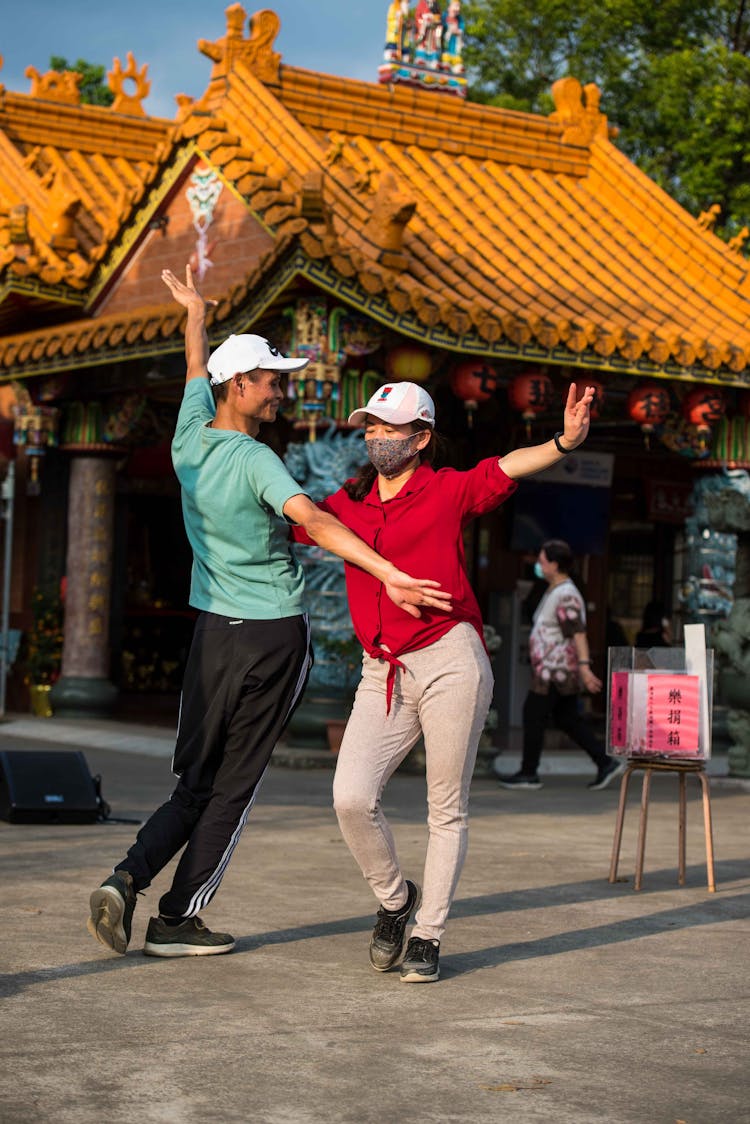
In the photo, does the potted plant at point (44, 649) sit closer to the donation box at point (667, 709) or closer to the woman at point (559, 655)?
the woman at point (559, 655)

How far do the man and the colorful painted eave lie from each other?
7.01m

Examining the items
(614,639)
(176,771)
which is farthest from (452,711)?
(614,639)

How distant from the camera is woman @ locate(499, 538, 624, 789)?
505 inches

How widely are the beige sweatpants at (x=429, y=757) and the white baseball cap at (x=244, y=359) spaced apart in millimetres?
1065

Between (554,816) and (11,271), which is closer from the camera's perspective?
(554,816)

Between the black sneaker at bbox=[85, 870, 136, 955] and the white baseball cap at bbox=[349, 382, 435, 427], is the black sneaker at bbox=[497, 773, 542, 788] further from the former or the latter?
the black sneaker at bbox=[85, 870, 136, 955]

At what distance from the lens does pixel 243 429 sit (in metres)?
6.41

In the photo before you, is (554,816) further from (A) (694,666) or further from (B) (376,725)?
(B) (376,725)

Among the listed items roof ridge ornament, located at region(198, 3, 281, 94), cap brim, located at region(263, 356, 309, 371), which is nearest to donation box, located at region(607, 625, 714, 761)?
cap brim, located at region(263, 356, 309, 371)

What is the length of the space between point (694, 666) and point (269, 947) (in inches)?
113

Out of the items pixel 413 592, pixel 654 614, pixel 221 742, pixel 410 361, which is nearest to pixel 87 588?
pixel 410 361

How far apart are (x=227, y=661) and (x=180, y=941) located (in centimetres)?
95

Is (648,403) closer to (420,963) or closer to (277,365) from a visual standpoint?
(277,365)

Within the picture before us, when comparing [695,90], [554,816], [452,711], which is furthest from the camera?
[695,90]
